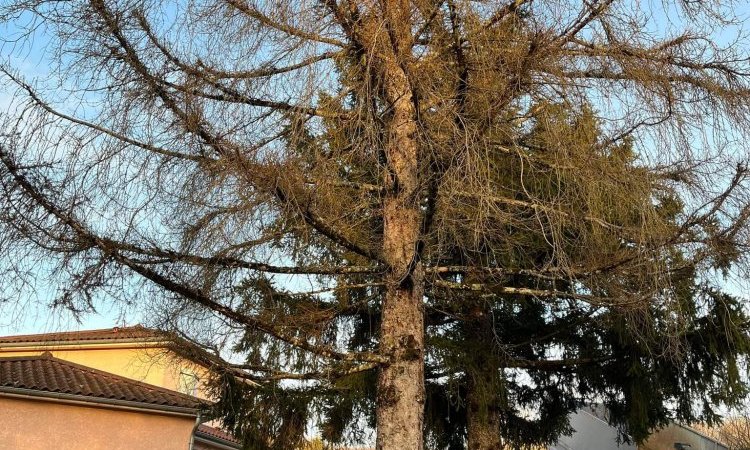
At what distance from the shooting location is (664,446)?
67.7ft

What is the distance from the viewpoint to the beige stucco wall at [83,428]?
1153 cm

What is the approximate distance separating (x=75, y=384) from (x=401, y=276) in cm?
987

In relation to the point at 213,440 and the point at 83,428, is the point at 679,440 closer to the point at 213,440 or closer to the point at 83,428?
the point at 213,440

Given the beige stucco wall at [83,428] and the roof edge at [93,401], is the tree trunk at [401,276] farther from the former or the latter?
the beige stucco wall at [83,428]

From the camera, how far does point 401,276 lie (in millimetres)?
4539

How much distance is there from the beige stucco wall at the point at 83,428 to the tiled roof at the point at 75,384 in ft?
1.02

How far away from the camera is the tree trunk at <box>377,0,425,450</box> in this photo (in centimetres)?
417

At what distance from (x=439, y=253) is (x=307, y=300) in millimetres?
1711

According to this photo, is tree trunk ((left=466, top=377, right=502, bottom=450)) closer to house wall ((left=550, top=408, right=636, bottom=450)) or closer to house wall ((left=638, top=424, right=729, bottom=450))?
house wall ((left=550, top=408, right=636, bottom=450))

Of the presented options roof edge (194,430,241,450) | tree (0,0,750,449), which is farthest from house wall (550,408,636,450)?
tree (0,0,750,449)

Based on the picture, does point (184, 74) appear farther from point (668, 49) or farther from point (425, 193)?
point (668, 49)

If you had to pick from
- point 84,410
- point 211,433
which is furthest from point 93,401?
point 211,433

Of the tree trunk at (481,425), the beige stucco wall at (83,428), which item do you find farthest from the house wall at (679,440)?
the beige stucco wall at (83,428)

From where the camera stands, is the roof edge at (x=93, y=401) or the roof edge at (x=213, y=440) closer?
the roof edge at (x=93, y=401)
